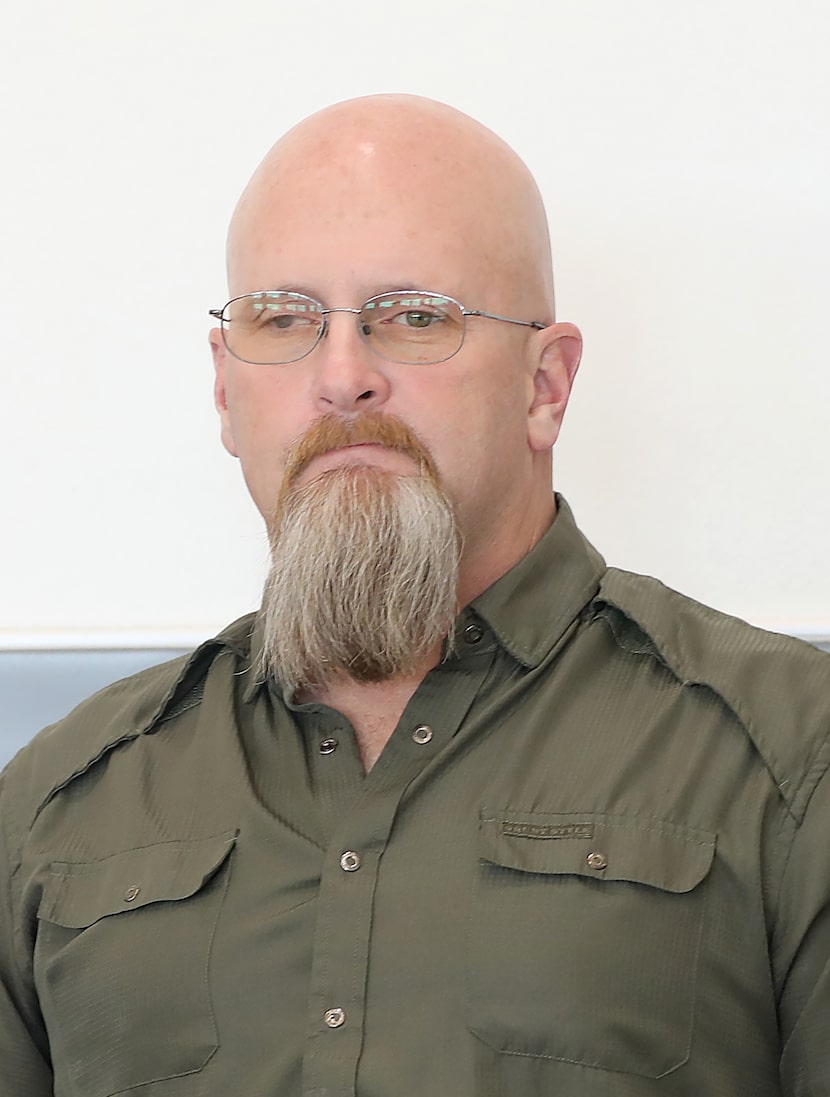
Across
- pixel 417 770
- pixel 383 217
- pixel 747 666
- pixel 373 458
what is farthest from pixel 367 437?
pixel 747 666

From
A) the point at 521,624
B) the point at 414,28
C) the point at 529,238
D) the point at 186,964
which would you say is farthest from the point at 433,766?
the point at 414,28

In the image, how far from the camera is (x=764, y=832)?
133 cm

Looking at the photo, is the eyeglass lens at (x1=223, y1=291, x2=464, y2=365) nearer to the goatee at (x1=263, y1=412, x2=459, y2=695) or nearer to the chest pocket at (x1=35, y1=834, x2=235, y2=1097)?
the goatee at (x1=263, y1=412, x2=459, y2=695)

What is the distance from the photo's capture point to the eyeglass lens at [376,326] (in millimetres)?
1510

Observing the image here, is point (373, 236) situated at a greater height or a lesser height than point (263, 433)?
greater

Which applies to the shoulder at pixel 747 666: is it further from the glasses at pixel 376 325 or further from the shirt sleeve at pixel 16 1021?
the shirt sleeve at pixel 16 1021

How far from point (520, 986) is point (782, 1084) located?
0.28 m

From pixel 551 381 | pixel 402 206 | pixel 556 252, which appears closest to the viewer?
pixel 402 206

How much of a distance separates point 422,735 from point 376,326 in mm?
424

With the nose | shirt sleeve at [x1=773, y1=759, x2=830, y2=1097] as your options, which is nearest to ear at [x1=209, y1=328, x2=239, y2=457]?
the nose

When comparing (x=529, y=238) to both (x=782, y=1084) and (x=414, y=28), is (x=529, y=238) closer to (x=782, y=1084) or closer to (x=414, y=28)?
(x=414, y=28)

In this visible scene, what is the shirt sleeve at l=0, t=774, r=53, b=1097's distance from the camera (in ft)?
5.13

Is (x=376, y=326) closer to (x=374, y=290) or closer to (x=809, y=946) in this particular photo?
(x=374, y=290)

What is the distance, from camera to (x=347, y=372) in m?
1.48
